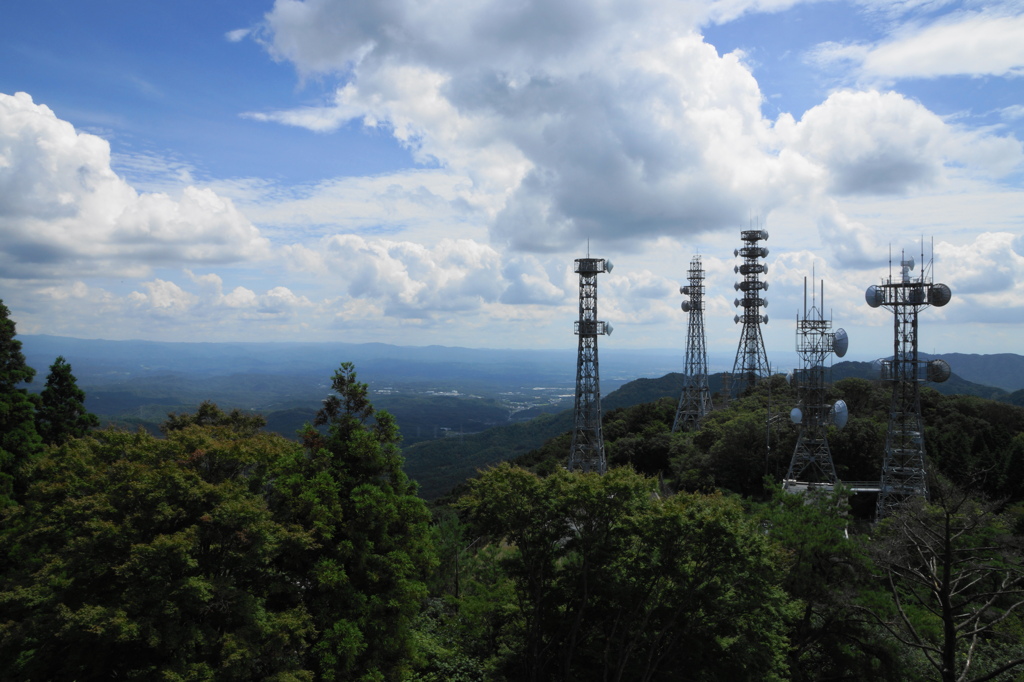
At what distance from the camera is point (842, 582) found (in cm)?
1420

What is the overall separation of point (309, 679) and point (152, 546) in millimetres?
3732

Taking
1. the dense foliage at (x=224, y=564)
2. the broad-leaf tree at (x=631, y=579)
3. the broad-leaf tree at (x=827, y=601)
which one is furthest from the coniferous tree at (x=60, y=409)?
the broad-leaf tree at (x=827, y=601)

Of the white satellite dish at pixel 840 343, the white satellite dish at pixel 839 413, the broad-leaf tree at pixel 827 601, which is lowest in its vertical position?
the broad-leaf tree at pixel 827 601

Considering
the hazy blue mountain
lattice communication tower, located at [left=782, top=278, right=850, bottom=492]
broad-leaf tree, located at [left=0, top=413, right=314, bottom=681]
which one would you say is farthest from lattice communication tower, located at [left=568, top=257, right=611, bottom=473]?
the hazy blue mountain

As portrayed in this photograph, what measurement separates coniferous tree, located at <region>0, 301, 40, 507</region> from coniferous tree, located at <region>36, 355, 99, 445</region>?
70cm

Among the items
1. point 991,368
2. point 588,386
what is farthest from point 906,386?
point 991,368

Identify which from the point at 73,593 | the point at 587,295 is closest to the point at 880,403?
the point at 587,295

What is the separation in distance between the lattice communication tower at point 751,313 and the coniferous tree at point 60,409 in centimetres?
4128

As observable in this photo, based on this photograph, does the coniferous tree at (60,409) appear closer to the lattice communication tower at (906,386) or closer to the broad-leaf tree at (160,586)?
the broad-leaf tree at (160,586)

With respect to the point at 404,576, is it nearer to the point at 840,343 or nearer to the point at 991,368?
the point at 840,343

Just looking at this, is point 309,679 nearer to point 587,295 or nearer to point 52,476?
point 52,476

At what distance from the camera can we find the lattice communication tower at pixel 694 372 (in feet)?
146

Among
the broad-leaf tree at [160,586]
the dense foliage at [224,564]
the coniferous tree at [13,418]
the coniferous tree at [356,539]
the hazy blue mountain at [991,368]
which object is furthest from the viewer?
the hazy blue mountain at [991,368]

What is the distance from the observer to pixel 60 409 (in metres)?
23.0
